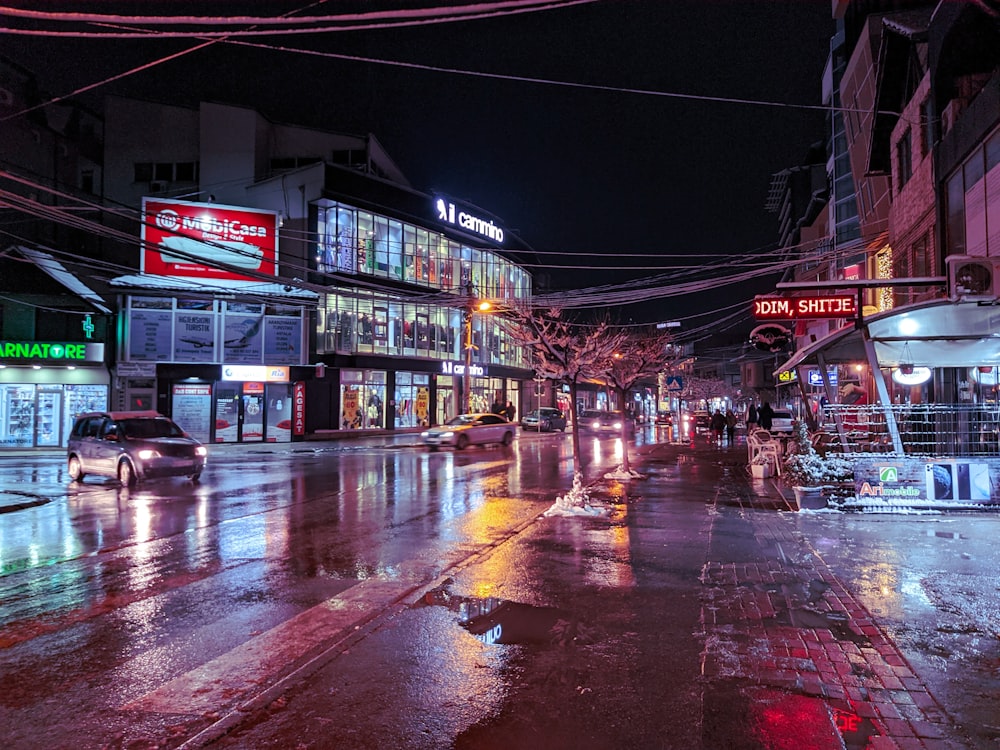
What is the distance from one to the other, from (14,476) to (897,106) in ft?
87.4

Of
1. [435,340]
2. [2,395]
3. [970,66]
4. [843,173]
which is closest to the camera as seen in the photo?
[970,66]

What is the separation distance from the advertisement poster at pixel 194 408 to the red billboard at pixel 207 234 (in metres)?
5.21

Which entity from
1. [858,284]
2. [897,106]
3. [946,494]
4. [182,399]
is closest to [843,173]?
[897,106]

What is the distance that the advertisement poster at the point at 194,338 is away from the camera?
3081cm

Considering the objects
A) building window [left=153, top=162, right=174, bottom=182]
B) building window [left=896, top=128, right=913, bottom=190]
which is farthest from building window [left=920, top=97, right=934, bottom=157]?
building window [left=153, top=162, right=174, bottom=182]

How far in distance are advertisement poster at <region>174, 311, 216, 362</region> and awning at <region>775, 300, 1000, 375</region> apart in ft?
83.7

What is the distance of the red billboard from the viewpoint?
31141 millimetres

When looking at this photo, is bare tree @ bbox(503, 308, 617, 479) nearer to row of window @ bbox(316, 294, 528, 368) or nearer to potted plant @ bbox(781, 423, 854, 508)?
potted plant @ bbox(781, 423, 854, 508)

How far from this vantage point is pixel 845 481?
13.1 meters

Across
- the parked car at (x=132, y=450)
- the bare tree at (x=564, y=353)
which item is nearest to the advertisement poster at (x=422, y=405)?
the bare tree at (x=564, y=353)

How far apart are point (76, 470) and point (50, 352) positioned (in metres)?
13.4

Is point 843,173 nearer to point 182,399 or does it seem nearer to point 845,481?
point 845,481

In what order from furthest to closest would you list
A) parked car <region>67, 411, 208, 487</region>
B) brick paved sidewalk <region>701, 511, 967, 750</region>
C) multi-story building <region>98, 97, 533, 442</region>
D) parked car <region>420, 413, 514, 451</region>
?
1. multi-story building <region>98, 97, 533, 442</region>
2. parked car <region>420, 413, 514, 451</region>
3. parked car <region>67, 411, 208, 487</region>
4. brick paved sidewalk <region>701, 511, 967, 750</region>

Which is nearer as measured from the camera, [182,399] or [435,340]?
[182,399]
